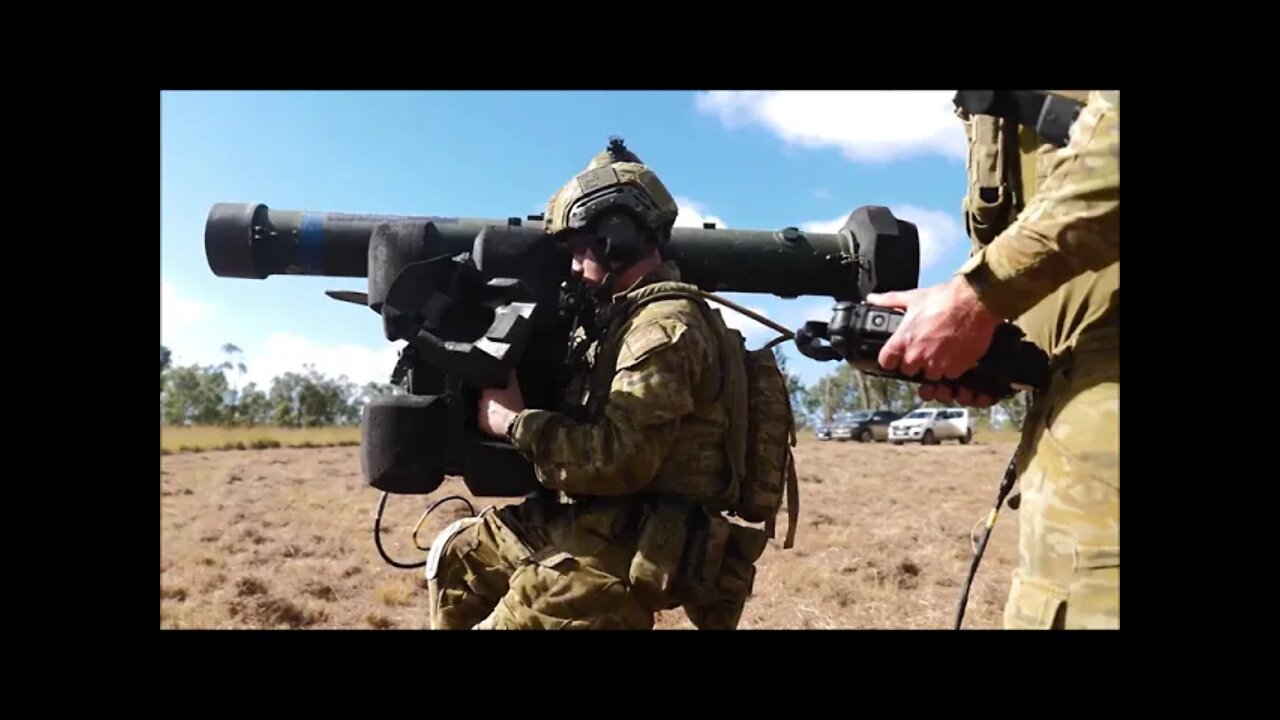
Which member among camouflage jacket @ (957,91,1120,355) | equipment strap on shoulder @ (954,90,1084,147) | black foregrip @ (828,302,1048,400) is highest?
equipment strap on shoulder @ (954,90,1084,147)

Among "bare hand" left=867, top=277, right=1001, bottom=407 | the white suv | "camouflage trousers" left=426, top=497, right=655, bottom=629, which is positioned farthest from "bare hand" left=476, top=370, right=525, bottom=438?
the white suv

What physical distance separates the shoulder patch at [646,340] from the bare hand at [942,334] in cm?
92

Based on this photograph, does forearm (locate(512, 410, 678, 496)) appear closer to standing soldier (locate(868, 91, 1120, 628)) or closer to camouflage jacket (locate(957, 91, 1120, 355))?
standing soldier (locate(868, 91, 1120, 628))

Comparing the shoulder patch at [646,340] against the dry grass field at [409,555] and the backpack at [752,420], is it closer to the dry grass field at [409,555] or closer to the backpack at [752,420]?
the backpack at [752,420]

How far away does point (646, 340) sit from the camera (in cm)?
299

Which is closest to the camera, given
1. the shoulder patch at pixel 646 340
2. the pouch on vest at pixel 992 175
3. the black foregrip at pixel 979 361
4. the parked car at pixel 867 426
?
the black foregrip at pixel 979 361

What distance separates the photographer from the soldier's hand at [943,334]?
2.08m

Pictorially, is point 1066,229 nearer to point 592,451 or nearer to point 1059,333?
point 1059,333

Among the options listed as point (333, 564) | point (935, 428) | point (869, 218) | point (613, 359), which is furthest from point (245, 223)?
point (935, 428)

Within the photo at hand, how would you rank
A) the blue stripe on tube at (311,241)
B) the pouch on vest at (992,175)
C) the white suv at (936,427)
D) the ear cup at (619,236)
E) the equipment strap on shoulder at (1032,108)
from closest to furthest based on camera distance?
the equipment strap on shoulder at (1032,108) → the pouch on vest at (992,175) → the ear cup at (619,236) → the blue stripe on tube at (311,241) → the white suv at (936,427)

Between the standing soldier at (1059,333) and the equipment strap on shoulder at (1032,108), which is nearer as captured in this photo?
the standing soldier at (1059,333)

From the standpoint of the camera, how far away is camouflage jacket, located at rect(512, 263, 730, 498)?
2.88 m

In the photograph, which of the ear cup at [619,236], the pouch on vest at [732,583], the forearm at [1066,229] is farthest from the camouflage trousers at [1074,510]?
the ear cup at [619,236]

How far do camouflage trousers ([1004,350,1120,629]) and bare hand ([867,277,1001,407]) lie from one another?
23cm
